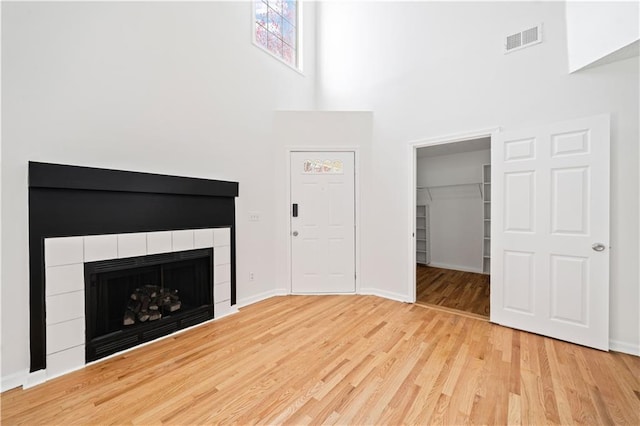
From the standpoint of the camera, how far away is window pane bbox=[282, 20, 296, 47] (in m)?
4.19

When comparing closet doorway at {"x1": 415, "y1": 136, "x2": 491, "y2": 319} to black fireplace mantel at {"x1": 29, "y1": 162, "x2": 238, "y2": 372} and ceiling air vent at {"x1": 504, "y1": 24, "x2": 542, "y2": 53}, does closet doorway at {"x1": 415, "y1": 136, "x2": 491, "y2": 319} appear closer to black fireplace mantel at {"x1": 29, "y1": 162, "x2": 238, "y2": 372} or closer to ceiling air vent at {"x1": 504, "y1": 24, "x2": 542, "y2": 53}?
ceiling air vent at {"x1": 504, "y1": 24, "x2": 542, "y2": 53}

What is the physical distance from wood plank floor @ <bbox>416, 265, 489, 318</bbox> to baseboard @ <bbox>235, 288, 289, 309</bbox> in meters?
1.90

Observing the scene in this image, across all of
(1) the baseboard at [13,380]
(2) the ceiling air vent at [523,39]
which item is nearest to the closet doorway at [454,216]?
(2) the ceiling air vent at [523,39]

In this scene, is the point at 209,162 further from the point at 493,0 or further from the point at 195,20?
the point at 493,0

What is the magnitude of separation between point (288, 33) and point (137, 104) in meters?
2.90

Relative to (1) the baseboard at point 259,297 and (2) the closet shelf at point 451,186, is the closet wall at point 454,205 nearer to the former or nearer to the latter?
(2) the closet shelf at point 451,186

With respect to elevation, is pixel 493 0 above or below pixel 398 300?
above

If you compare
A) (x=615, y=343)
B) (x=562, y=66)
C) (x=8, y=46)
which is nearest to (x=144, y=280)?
(x=8, y=46)

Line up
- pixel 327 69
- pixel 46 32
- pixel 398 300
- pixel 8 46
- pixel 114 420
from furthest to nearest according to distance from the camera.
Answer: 1. pixel 327 69
2. pixel 398 300
3. pixel 46 32
4. pixel 8 46
5. pixel 114 420

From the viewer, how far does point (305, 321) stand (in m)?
2.87

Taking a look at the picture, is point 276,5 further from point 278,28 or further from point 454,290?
point 454,290

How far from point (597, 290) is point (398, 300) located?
6.33 ft

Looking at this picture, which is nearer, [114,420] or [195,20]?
[114,420]

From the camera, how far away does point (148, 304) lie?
253cm
